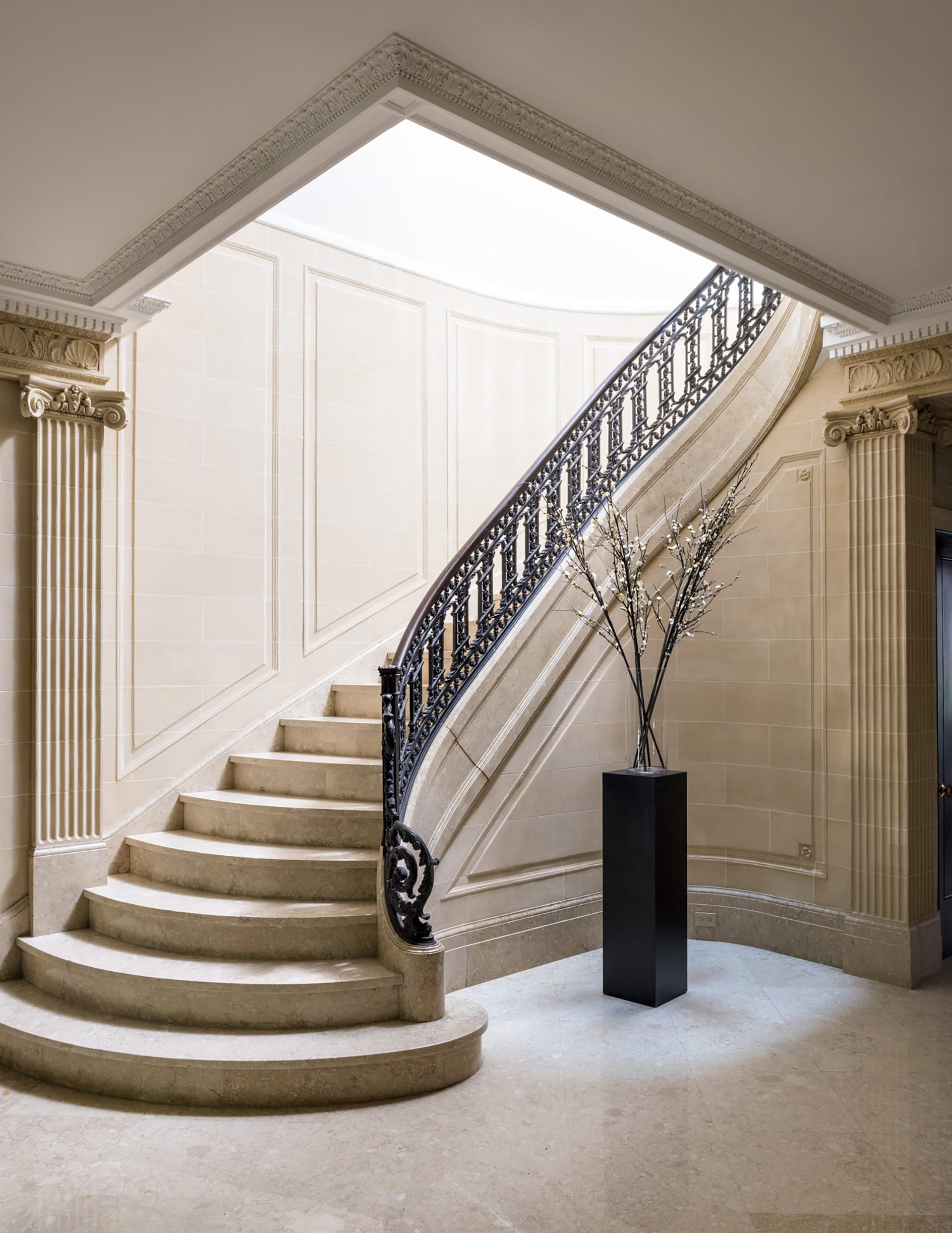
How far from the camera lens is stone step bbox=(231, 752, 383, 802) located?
4914 millimetres

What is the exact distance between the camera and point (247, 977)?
3.82 meters

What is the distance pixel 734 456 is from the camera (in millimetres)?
5633

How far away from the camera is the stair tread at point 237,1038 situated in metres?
3.48

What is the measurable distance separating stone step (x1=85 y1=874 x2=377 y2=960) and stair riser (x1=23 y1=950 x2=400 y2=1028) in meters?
0.31

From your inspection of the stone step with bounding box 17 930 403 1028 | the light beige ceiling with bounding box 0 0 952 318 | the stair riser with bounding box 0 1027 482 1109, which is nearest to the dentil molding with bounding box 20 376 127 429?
the light beige ceiling with bounding box 0 0 952 318

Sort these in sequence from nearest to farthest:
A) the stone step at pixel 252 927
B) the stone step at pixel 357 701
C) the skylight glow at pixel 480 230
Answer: the stone step at pixel 252 927 → the stone step at pixel 357 701 → the skylight glow at pixel 480 230

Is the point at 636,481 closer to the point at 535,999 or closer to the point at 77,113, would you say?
the point at 535,999

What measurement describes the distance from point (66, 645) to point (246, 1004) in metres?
2.03

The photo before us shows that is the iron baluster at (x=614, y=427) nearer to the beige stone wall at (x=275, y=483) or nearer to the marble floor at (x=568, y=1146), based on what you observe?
the beige stone wall at (x=275, y=483)

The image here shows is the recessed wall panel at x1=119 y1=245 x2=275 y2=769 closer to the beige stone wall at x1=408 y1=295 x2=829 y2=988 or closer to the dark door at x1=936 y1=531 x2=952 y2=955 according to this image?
the beige stone wall at x1=408 y1=295 x2=829 y2=988

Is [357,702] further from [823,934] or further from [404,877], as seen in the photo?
[823,934]

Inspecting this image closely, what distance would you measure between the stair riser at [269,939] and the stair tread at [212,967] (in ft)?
0.09

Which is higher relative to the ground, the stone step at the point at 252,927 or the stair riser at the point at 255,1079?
the stone step at the point at 252,927

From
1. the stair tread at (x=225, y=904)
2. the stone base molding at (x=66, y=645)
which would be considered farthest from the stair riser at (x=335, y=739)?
the stone base molding at (x=66, y=645)
